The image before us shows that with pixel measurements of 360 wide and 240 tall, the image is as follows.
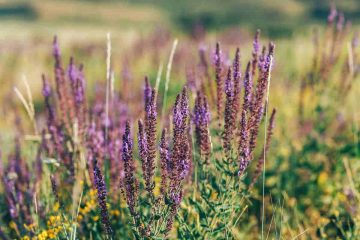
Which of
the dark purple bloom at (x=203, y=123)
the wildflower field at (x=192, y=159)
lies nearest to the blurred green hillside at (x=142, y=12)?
the wildflower field at (x=192, y=159)

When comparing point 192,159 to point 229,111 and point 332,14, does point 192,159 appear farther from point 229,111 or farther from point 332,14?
point 332,14

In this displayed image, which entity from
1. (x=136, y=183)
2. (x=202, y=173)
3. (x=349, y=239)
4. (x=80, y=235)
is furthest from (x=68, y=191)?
(x=349, y=239)

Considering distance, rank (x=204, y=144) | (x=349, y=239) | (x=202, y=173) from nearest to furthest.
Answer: (x=204, y=144) < (x=202, y=173) < (x=349, y=239)

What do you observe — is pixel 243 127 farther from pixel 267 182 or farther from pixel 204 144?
pixel 267 182

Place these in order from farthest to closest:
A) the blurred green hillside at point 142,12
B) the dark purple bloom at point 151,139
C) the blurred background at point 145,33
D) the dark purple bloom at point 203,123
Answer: the blurred green hillside at point 142,12, the blurred background at point 145,33, the dark purple bloom at point 203,123, the dark purple bloom at point 151,139

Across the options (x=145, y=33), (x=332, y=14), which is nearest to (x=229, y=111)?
(x=332, y=14)

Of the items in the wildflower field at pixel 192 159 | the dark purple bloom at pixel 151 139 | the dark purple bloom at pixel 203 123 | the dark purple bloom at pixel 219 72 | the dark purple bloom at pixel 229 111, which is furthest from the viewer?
the dark purple bloom at pixel 219 72

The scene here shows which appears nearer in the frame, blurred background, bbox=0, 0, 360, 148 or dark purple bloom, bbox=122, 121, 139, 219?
dark purple bloom, bbox=122, 121, 139, 219

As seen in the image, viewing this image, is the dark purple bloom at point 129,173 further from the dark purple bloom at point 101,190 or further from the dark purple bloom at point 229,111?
the dark purple bloom at point 229,111

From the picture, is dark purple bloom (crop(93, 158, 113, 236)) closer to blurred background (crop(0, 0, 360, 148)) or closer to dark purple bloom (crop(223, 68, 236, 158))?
dark purple bloom (crop(223, 68, 236, 158))

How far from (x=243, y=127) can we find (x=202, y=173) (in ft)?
1.81

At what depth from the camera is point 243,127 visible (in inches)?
82.8

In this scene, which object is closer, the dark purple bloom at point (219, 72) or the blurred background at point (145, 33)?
the dark purple bloom at point (219, 72)

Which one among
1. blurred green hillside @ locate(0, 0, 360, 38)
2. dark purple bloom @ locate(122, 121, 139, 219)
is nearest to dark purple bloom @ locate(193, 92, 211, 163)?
dark purple bloom @ locate(122, 121, 139, 219)
